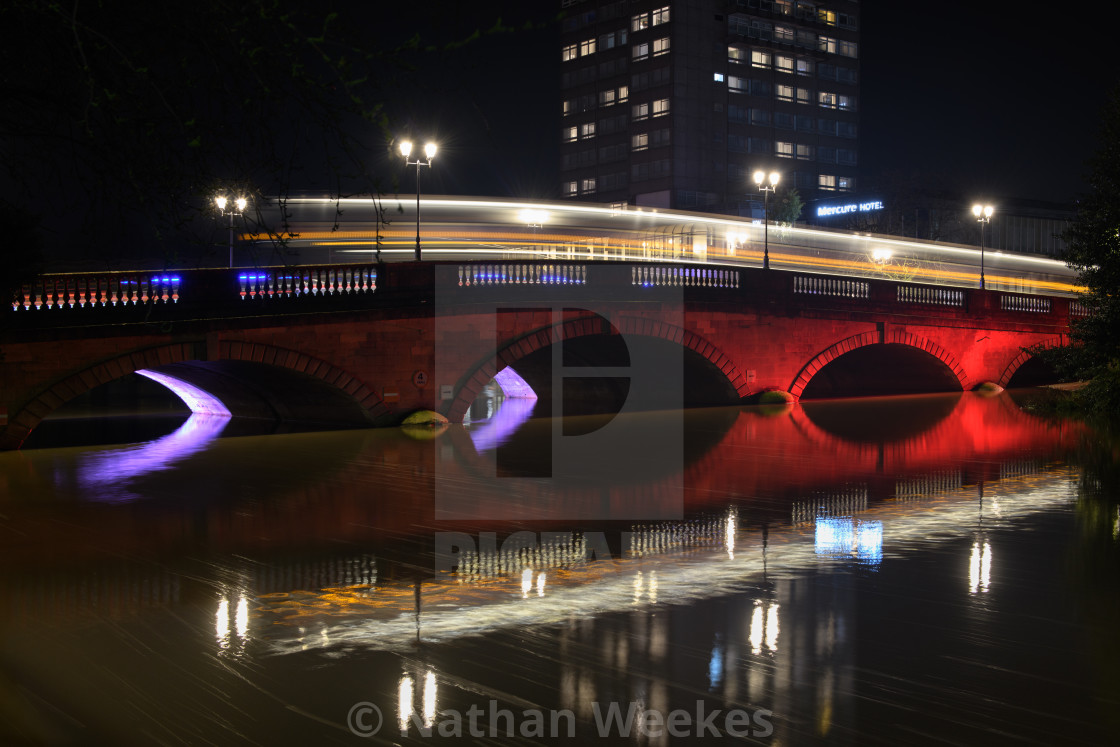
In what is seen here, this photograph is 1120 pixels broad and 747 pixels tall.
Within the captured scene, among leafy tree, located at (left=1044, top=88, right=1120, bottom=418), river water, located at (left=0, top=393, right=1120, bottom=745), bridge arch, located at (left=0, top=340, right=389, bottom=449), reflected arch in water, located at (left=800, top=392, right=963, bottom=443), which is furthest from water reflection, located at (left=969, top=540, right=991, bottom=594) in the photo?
leafy tree, located at (left=1044, top=88, right=1120, bottom=418)

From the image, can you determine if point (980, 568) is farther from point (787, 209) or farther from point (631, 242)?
point (787, 209)

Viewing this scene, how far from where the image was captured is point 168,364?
2019cm

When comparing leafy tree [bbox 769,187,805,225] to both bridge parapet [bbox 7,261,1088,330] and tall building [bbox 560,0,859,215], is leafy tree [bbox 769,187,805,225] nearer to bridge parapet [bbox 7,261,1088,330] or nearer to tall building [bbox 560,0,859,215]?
tall building [bbox 560,0,859,215]

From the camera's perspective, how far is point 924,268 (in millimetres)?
57688

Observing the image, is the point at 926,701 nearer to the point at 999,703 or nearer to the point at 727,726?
the point at 999,703

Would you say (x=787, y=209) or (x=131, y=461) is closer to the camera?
(x=131, y=461)

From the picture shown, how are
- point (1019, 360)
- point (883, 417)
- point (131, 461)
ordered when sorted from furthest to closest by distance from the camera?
point (1019, 360) → point (883, 417) → point (131, 461)

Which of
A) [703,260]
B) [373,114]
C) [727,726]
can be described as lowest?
[727,726]

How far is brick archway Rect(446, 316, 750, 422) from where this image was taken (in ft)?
75.9

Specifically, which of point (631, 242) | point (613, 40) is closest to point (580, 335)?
point (631, 242)

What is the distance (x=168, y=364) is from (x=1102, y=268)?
20.7 m

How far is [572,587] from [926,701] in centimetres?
328

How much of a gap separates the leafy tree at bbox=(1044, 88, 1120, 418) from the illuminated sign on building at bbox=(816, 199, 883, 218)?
207 feet

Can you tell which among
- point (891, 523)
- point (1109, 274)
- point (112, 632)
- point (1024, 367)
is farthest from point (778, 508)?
point (1024, 367)
